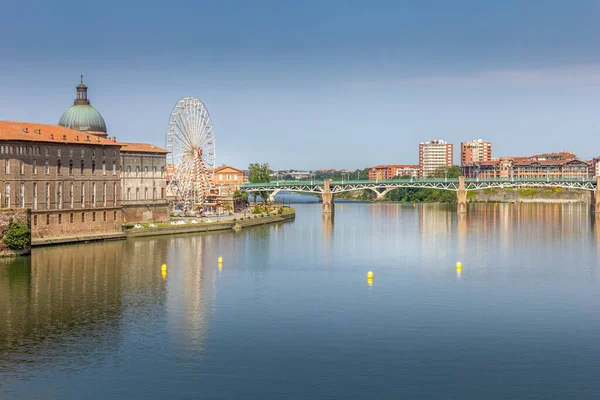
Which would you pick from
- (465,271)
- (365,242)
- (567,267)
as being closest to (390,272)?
(465,271)

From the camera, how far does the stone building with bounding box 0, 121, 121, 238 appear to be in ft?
268

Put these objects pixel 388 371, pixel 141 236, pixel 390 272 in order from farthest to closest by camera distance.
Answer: pixel 141 236 → pixel 390 272 → pixel 388 371

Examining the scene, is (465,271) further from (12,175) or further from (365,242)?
(12,175)

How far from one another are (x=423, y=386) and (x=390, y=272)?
34262mm

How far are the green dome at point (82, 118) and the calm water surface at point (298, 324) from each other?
32460 mm

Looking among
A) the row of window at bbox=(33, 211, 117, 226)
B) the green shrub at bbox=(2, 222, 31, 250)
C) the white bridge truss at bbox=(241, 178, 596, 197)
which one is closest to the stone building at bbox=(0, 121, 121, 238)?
the row of window at bbox=(33, 211, 117, 226)

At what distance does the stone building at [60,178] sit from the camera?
8175cm

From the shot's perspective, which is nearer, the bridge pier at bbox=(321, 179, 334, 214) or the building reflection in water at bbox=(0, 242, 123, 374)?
the building reflection in water at bbox=(0, 242, 123, 374)

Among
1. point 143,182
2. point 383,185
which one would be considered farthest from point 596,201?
point 143,182

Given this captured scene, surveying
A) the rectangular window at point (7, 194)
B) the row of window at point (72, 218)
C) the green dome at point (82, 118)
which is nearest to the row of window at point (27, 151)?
the rectangular window at point (7, 194)

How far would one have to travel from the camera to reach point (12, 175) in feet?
266

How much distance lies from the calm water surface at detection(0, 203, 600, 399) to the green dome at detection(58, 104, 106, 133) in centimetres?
3246

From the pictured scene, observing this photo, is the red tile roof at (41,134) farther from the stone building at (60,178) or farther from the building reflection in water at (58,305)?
the building reflection in water at (58,305)

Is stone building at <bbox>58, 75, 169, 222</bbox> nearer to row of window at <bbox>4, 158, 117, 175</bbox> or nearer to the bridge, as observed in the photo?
row of window at <bbox>4, 158, 117, 175</bbox>
